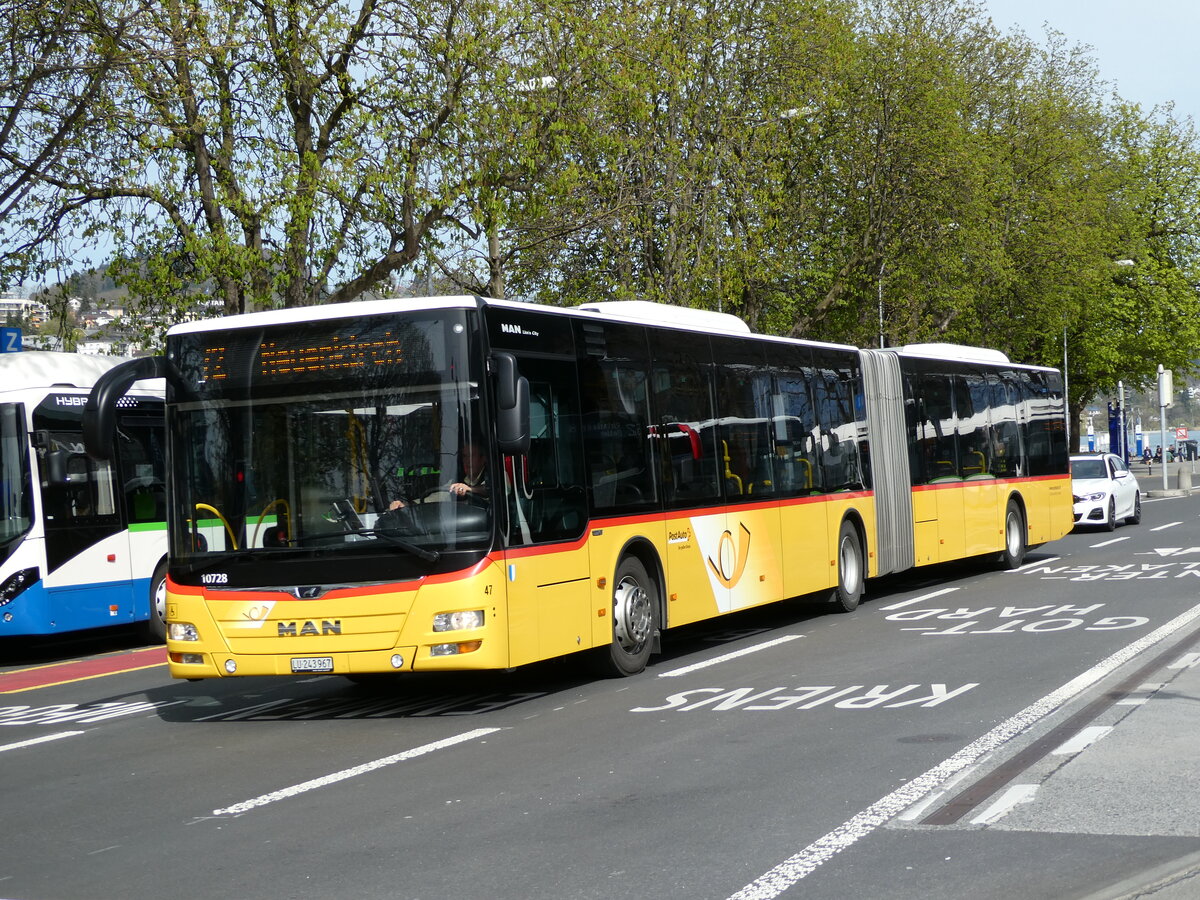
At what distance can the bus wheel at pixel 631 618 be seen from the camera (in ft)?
40.2

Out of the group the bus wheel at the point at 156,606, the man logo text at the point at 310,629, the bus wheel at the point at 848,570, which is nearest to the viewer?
the man logo text at the point at 310,629

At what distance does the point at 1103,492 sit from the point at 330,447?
25481 mm

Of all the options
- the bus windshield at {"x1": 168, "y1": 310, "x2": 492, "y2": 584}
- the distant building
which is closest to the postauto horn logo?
the bus windshield at {"x1": 168, "y1": 310, "x2": 492, "y2": 584}

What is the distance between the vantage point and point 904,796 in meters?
7.29

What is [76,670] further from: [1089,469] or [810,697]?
[1089,469]

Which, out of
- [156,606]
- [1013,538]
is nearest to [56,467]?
[156,606]

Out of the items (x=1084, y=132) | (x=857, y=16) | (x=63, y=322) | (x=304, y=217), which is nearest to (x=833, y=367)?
(x=304, y=217)

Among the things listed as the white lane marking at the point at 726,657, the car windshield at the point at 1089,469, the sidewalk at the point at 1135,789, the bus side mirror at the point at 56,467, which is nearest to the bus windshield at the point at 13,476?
the bus side mirror at the point at 56,467

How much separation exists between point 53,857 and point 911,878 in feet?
12.3

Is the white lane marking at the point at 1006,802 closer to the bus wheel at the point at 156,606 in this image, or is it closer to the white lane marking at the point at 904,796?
the white lane marking at the point at 904,796

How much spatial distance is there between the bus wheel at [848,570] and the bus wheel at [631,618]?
16.7ft

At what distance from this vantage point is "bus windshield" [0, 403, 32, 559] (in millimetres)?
16047

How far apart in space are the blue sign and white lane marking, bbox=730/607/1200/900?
11.6 metres

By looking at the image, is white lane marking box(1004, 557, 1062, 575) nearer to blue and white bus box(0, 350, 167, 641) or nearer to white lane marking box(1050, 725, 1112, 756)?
blue and white bus box(0, 350, 167, 641)
